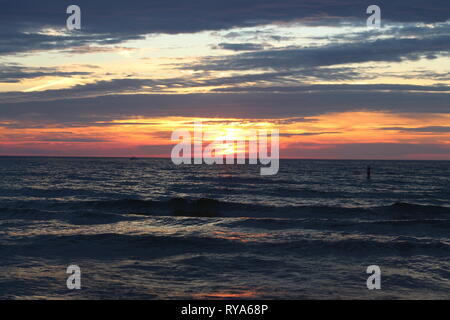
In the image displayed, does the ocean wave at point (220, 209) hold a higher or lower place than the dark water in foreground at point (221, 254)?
lower

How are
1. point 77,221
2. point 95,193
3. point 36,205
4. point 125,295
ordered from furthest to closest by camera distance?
point 95,193
point 36,205
point 77,221
point 125,295

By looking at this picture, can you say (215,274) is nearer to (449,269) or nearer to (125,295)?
(125,295)

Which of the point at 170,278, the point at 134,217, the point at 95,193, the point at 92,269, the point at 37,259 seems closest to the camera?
the point at 170,278

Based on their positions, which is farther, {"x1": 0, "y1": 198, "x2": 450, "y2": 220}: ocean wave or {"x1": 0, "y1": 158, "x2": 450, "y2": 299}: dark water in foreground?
{"x1": 0, "y1": 198, "x2": 450, "y2": 220}: ocean wave

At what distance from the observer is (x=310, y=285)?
11.4 m

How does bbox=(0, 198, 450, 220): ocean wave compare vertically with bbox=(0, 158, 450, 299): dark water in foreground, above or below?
below

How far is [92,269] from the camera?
43.1 feet

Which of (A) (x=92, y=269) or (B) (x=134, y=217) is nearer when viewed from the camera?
(A) (x=92, y=269)

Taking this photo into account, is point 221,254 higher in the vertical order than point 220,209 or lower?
higher

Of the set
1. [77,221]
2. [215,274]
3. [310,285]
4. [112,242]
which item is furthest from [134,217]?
[310,285]

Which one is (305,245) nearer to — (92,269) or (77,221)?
(92,269)

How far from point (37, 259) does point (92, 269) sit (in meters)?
2.47

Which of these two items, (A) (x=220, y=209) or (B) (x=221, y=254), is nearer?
(B) (x=221, y=254)

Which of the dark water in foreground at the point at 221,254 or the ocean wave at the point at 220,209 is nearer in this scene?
the dark water in foreground at the point at 221,254
